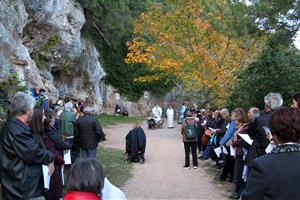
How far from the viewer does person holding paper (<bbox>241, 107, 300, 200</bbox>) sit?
117 inches

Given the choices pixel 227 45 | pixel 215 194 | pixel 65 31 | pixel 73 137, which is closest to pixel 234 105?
pixel 215 194

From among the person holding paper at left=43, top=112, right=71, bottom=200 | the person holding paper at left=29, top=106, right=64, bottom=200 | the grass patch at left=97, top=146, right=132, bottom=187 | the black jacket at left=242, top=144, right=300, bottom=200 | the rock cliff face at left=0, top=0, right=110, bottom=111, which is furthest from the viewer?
the rock cliff face at left=0, top=0, right=110, bottom=111

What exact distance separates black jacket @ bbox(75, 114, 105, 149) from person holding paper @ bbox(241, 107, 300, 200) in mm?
7345

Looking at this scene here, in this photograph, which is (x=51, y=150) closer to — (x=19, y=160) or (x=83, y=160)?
(x=19, y=160)

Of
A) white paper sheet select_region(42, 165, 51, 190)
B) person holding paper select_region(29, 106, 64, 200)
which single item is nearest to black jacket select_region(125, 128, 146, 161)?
person holding paper select_region(29, 106, 64, 200)

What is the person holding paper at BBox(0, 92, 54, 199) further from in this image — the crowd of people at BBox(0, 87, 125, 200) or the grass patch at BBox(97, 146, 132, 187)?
the grass patch at BBox(97, 146, 132, 187)

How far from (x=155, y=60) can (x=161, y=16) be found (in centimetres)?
250

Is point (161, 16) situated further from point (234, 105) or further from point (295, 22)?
point (295, 22)

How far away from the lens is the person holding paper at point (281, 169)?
9.77 feet

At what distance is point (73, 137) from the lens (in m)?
10.3

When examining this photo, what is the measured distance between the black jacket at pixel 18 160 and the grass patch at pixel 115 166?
20.6ft

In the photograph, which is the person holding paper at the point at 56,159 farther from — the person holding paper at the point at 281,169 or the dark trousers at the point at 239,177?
the dark trousers at the point at 239,177

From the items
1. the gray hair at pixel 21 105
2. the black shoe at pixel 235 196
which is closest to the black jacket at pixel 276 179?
the gray hair at pixel 21 105

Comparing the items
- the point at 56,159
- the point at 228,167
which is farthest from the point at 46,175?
the point at 228,167
